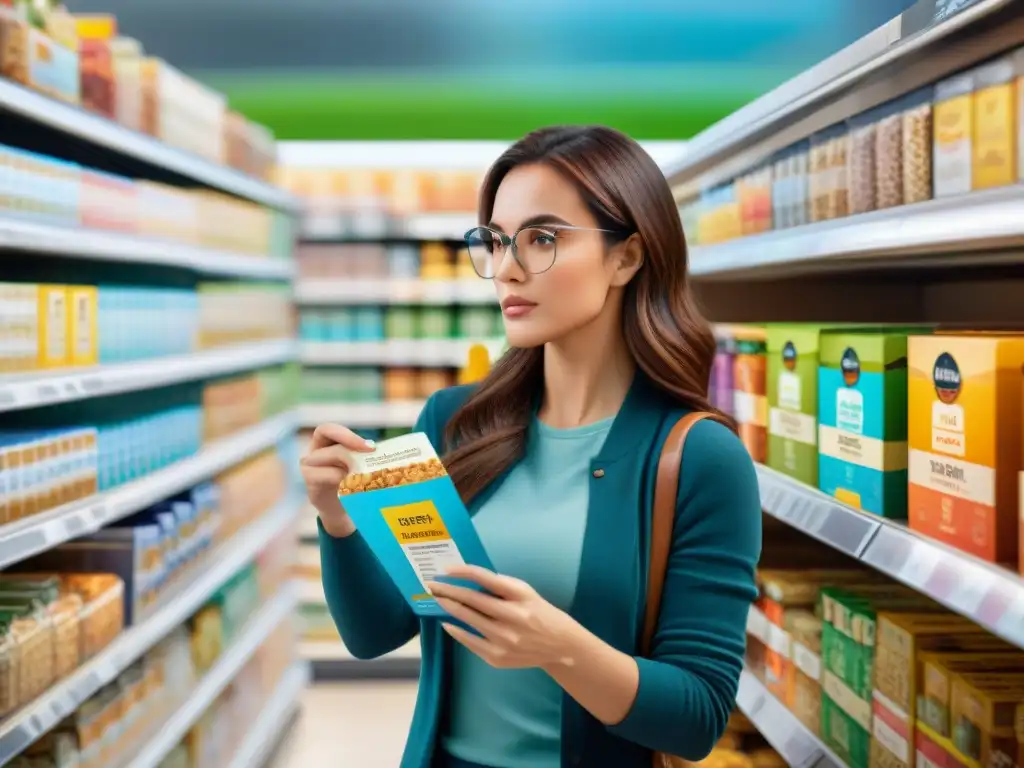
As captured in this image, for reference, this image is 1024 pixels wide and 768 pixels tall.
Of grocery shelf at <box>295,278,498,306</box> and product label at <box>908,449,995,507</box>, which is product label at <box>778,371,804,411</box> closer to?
product label at <box>908,449,995,507</box>

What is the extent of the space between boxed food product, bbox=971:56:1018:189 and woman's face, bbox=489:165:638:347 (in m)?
0.53

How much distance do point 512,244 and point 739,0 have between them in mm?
5574

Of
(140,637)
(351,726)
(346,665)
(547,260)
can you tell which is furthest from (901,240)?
(346,665)

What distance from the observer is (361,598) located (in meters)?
1.61

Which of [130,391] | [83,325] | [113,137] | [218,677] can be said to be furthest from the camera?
[218,677]

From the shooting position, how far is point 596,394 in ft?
5.47

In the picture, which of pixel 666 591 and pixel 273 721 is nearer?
pixel 666 591

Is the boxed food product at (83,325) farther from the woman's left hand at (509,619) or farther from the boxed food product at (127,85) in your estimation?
the woman's left hand at (509,619)

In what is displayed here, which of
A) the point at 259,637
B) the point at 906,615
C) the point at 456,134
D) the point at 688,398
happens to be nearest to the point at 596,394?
→ the point at 688,398

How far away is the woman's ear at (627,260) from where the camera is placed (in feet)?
5.24

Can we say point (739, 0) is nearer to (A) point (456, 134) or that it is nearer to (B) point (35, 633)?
(A) point (456, 134)

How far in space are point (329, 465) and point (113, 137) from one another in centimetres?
182

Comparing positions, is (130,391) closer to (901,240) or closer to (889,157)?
(889,157)

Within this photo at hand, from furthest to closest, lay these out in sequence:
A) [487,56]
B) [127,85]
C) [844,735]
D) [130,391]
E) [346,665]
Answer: [487,56]
[346,665]
[130,391]
[127,85]
[844,735]
